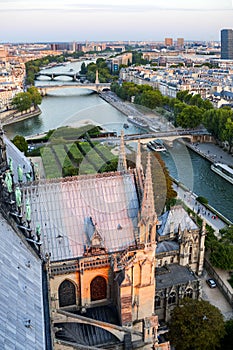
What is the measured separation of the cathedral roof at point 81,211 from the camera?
20266 millimetres

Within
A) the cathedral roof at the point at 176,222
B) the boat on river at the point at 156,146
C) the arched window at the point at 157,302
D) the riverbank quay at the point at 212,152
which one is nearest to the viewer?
the arched window at the point at 157,302

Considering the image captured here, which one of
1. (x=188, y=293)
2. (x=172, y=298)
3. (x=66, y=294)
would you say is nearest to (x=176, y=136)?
(x=188, y=293)

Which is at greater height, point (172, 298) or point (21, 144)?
point (21, 144)

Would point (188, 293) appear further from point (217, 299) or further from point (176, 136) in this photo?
point (176, 136)

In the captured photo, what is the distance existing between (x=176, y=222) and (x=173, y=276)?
4.54m

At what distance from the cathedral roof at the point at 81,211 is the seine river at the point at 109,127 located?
75.2ft

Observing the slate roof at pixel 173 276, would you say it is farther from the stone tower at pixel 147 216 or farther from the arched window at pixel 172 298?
the stone tower at pixel 147 216

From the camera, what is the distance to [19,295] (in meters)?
13.8

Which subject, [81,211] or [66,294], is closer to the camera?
[66,294]

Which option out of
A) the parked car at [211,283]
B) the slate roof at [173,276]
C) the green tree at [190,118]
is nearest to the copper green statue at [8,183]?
the slate roof at [173,276]

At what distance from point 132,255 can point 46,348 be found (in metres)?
8.10

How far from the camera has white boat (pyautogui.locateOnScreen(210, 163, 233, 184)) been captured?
52075 mm

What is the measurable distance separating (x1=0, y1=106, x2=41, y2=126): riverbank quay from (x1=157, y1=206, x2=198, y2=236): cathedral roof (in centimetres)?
6461

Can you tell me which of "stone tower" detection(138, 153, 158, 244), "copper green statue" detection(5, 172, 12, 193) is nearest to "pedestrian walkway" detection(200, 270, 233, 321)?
"stone tower" detection(138, 153, 158, 244)
